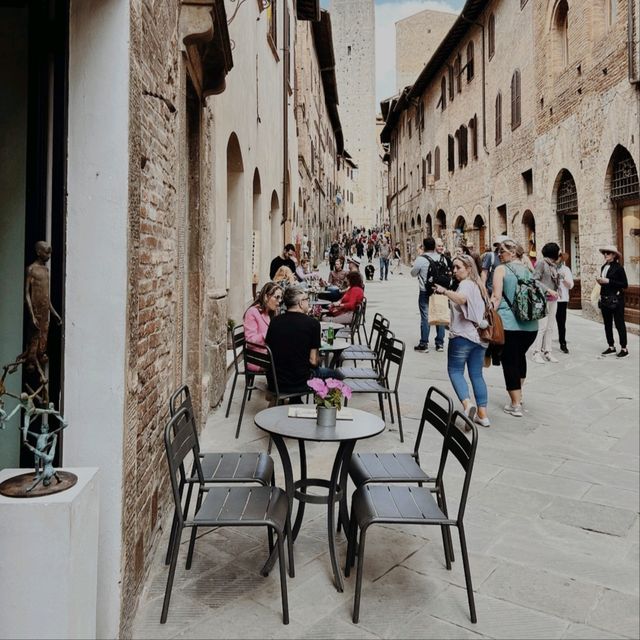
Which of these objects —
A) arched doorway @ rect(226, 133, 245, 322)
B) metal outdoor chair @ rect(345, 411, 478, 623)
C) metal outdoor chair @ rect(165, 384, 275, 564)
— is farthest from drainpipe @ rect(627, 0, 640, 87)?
metal outdoor chair @ rect(165, 384, 275, 564)

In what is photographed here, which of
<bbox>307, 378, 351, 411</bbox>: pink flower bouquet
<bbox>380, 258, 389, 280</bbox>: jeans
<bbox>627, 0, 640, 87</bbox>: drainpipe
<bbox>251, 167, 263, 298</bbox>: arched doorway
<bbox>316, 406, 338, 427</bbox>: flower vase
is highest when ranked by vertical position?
<bbox>627, 0, 640, 87</bbox>: drainpipe

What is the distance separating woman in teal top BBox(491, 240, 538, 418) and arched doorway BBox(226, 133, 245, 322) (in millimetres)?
4027

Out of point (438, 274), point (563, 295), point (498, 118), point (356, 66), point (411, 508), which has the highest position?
point (356, 66)

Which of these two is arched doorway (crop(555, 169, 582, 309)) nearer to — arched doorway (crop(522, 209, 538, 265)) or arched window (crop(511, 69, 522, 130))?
arched doorway (crop(522, 209, 538, 265))

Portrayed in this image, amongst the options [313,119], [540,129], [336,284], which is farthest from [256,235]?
[313,119]

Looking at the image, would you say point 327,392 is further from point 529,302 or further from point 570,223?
point 570,223

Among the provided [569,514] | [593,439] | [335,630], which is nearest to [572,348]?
[593,439]

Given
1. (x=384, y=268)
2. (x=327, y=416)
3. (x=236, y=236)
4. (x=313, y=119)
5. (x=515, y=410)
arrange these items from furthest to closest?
(x=384, y=268) → (x=313, y=119) → (x=236, y=236) → (x=515, y=410) → (x=327, y=416)

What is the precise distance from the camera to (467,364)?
5.05m

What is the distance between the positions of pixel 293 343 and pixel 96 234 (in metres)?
2.39

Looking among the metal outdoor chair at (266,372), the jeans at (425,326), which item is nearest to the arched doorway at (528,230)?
the jeans at (425,326)

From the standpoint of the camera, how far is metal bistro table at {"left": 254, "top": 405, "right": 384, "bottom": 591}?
2742 mm

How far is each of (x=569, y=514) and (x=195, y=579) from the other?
2156 millimetres

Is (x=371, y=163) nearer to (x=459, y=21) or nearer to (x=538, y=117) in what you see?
(x=459, y=21)
